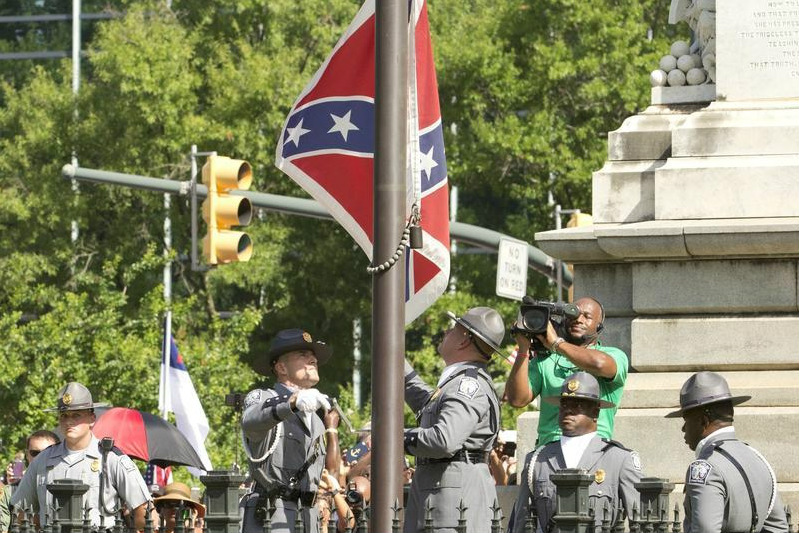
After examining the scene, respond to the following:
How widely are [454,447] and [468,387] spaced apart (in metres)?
0.31

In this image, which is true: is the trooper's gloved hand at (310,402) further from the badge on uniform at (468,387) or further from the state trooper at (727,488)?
the state trooper at (727,488)

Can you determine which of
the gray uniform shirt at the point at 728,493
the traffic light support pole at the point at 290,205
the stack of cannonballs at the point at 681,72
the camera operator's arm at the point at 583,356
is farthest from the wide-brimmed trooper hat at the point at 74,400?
the traffic light support pole at the point at 290,205

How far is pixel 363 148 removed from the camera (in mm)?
10227

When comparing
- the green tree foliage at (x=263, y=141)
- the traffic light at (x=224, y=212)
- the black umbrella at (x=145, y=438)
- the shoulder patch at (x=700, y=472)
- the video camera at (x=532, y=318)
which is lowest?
the shoulder patch at (x=700, y=472)

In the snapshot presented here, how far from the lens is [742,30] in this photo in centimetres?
1328

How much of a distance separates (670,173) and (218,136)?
26587 millimetres

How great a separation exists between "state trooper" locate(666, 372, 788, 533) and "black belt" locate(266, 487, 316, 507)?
2.33m

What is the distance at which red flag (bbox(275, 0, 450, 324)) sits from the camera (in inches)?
398

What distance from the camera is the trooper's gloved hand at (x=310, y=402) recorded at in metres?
9.73

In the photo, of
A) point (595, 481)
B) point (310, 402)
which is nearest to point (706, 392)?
point (595, 481)

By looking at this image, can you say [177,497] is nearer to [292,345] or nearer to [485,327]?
[292,345]

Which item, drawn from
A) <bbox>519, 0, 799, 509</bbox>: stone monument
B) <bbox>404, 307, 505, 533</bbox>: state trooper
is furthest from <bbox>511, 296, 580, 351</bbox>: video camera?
<bbox>519, 0, 799, 509</bbox>: stone monument

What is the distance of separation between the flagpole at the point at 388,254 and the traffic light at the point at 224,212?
31.4ft

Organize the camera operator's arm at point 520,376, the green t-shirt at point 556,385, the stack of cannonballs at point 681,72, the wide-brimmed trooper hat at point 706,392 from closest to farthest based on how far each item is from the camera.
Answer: the wide-brimmed trooper hat at point 706,392 < the camera operator's arm at point 520,376 < the green t-shirt at point 556,385 < the stack of cannonballs at point 681,72
